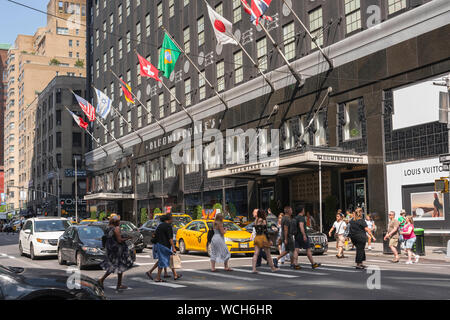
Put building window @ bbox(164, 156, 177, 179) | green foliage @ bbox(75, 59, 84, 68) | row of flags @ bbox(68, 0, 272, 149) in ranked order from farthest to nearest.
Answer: green foliage @ bbox(75, 59, 84, 68) → building window @ bbox(164, 156, 177, 179) → row of flags @ bbox(68, 0, 272, 149)

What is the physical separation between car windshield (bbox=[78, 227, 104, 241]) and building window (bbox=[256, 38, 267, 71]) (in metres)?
20.5

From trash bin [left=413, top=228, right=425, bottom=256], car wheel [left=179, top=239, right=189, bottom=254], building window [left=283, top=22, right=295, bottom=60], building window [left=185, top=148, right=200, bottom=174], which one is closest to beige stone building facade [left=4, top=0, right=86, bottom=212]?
building window [left=185, top=148, right=200, bottom=174]

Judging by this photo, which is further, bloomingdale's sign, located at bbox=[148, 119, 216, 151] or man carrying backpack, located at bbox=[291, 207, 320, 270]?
bloomingdale's sign, located at bbox=[148, 119, 216, 151]

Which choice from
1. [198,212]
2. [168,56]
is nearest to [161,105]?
[198,212]

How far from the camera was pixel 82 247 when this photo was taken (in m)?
16.9

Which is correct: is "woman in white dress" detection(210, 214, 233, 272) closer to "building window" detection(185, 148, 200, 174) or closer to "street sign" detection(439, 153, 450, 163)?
"street sign" detection(439, 153, 450, 163)

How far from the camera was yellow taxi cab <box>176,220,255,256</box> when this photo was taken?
826 inches

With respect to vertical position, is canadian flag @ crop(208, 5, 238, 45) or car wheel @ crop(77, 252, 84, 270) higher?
canadian flag @ crop(208, 5, 238, 45)

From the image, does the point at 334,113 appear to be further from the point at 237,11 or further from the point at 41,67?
the point at 41,67

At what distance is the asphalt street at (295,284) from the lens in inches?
417

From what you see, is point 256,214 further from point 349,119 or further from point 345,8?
point 345,8

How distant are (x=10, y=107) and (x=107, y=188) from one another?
92045 millimetres

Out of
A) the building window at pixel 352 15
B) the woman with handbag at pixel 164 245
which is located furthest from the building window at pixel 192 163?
the woman with handbag at pixel 164 245

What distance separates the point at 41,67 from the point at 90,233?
394 ft
